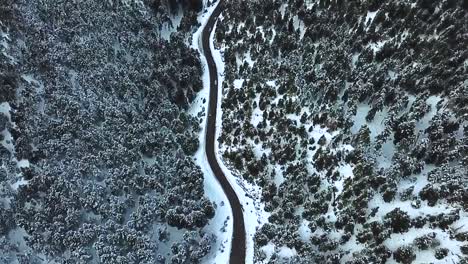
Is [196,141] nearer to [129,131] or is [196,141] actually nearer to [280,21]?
[129,131]

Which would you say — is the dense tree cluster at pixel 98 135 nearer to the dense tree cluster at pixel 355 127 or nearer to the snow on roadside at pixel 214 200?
the snow on roadside at pixel 214 200

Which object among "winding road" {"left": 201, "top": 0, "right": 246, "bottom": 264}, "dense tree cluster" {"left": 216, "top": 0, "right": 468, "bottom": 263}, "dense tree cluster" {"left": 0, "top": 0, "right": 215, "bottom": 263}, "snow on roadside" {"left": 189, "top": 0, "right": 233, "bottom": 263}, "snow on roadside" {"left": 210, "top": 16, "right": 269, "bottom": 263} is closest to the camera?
"dense tree cluster" {"left": 216, "top": 0, "right": 468, "bottom": 263}

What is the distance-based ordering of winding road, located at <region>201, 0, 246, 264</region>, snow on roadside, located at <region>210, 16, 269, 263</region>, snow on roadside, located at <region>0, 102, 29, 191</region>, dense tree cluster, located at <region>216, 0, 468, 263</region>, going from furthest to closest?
snow on roadside, located at <region>0, 102, 29, 191</region>, snow on roadside, located at <region>210, 16, 269, 263</region>, winding road, located at <region>201, 0, 246, 264</region>, dense tree cluster, located at <region>216, 0, 468, 263</region>

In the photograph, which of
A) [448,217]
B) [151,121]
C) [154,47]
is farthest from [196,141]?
[448,217]

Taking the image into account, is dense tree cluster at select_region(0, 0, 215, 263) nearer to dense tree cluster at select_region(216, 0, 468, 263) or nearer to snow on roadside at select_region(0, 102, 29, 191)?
snow on roadside at select_region(0, 102, 29, 191)

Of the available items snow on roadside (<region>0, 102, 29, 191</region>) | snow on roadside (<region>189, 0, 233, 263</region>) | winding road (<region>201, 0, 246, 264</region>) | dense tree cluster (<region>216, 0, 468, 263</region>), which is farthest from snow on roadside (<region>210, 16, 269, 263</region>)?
snow on roadside (<region>0, 102, 29, 191</region>)

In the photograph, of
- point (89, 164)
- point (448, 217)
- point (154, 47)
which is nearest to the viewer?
point (448, 217)

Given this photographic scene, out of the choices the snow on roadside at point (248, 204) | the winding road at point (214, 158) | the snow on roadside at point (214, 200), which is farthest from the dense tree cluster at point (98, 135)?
the snow on roadside at point (248, 204)
